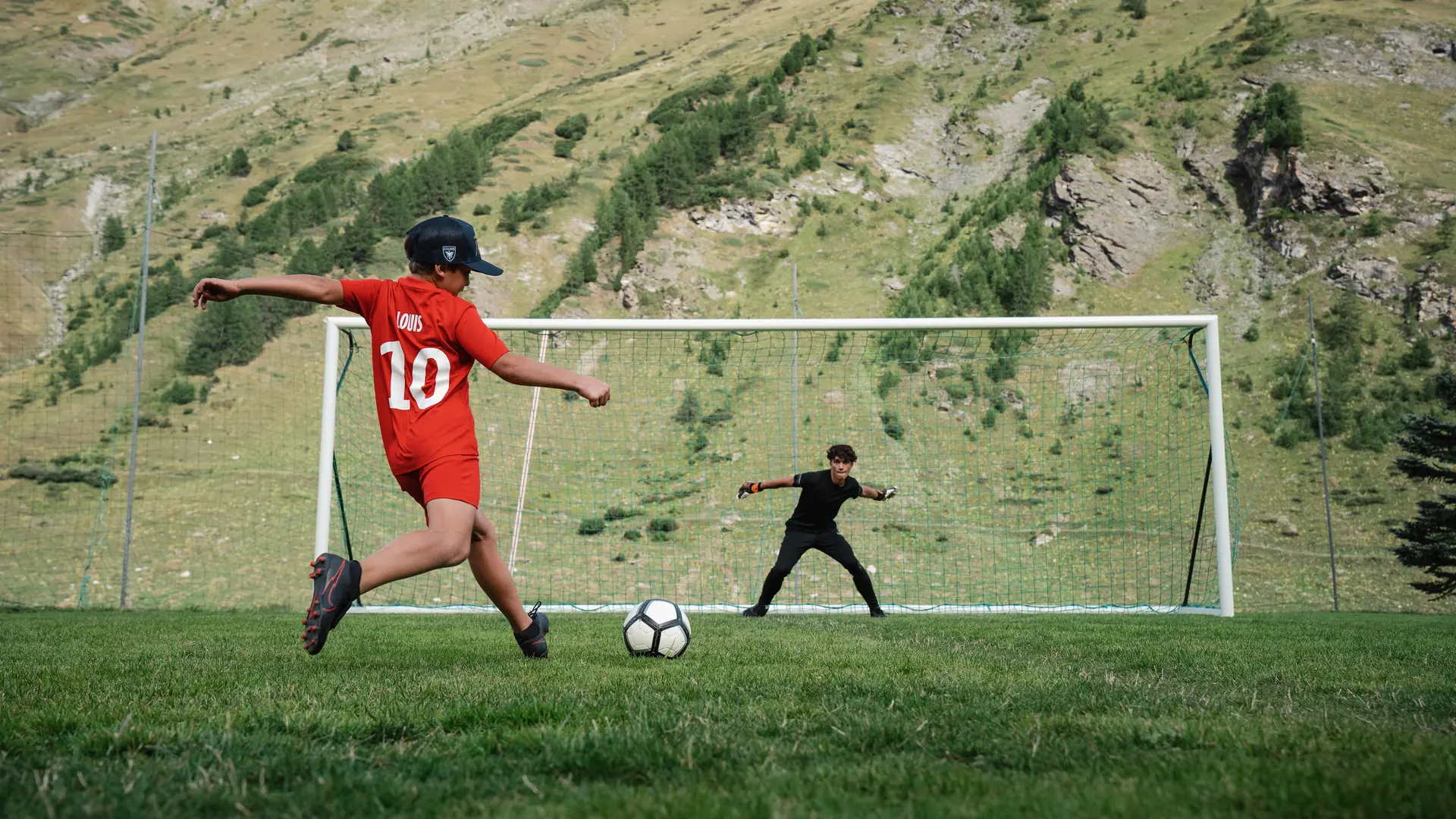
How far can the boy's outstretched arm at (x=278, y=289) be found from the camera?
13.4 feet

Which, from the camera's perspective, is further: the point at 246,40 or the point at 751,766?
the point at 246,40

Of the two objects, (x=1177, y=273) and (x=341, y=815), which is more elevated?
(x=1177, y=273)

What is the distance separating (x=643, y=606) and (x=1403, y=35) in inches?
1861

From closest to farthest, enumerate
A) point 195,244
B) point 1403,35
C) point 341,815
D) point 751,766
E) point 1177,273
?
point 341,815
point 751,766
point 1177,273
point 1403,35
point 195,244

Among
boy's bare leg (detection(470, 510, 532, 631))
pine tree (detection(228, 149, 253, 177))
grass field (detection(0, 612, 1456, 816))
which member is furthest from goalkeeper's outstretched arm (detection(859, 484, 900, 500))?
pine tree (detection(228, 149, 253, 177))

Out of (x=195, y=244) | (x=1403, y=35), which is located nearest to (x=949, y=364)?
(x=1403, y=35)

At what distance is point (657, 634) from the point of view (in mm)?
5266

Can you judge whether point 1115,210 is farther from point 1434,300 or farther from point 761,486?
point 761,486

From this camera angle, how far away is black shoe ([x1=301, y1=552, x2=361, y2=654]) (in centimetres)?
370

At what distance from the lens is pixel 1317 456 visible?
25688 millimetres

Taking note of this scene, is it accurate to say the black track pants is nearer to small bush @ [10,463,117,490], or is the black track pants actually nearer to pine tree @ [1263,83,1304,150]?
small bush @ [10,463,117,490]

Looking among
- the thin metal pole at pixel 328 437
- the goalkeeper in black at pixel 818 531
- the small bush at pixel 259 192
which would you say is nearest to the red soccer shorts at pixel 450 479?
the goalkeeper in black at pixel 818 531

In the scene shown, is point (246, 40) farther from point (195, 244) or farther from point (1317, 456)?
point (1317, 456)

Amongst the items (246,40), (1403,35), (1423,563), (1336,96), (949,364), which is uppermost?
(246,40)
